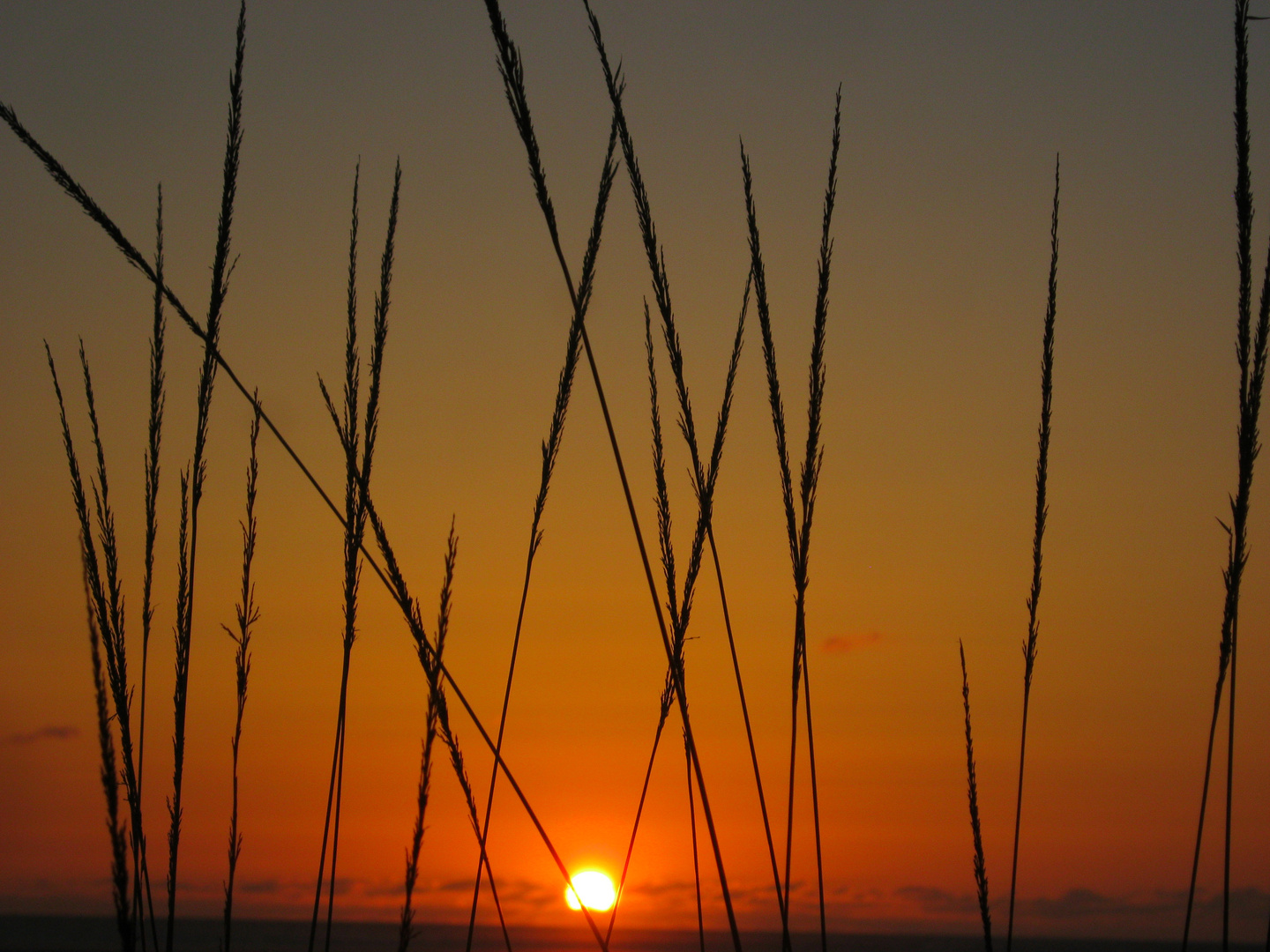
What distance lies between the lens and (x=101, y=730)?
81 cm

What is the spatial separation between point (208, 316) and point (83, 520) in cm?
31

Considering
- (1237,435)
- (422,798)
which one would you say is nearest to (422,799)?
(422,798)

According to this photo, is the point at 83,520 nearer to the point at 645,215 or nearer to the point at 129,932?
the point at 129,932

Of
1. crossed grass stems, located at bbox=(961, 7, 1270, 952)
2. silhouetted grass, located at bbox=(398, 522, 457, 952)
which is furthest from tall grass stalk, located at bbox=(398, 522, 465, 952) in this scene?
crossed grass stems, located at bbox=(961, 7, 1270, 952)

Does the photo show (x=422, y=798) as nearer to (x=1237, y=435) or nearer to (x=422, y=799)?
(x=422, y=799)

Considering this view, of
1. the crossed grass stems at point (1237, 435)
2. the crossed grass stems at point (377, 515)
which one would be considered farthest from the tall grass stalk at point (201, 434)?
the crossed grass stems at point (1237, 435)

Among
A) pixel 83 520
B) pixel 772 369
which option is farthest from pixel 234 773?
pixel 772 369

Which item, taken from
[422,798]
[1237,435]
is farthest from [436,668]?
[1237,435]

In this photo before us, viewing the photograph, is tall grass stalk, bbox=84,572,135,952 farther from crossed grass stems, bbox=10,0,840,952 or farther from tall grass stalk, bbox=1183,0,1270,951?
tall grass stalk, bbox=1183,0,1270,951

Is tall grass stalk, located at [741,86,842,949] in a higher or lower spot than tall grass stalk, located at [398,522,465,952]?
higher

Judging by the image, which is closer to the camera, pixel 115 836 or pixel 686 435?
pixel 115 836

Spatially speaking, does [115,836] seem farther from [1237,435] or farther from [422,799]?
[1237,435]

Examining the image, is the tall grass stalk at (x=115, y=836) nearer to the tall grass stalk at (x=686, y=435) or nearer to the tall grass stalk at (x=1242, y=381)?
the tall grass stalk at (x=686, y=435)

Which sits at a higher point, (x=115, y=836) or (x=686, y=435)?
(x=686, y=435)
